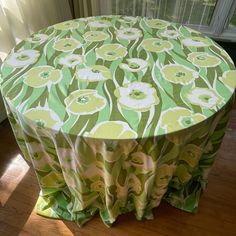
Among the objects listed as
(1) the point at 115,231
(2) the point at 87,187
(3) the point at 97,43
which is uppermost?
(3) the point at 97,43

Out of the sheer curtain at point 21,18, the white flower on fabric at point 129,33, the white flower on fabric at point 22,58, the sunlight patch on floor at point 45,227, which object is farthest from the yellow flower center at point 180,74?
the sheer curtain at point 21,18

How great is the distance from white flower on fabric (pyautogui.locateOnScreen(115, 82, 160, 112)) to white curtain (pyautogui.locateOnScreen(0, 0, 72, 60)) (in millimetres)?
911

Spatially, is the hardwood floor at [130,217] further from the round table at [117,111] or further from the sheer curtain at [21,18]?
the sheer curtain at [21,18]

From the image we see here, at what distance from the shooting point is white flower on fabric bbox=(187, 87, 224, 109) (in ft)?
2.75

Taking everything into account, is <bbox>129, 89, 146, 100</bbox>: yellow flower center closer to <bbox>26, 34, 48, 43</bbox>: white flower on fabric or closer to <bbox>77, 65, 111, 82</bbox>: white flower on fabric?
<bbox>77, 65, 111, 82</bbox>: white flower on fabric

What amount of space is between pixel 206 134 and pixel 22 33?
129cm

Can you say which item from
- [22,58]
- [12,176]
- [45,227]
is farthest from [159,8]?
[45,227]

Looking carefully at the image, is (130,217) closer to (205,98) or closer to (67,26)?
(205,98)

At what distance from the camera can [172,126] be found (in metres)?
0.76

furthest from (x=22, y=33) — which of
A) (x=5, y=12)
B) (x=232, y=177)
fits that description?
(x=232, y=177)

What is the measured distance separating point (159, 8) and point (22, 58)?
4.08 feet

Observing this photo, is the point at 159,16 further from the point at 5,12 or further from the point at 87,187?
the point at 87,187

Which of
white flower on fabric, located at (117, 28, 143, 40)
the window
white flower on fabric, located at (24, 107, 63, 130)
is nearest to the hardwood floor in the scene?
white flower on fabric, located at (24, 107, 63, 130)

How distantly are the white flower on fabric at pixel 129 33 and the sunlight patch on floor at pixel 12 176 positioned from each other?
38.0 inches
